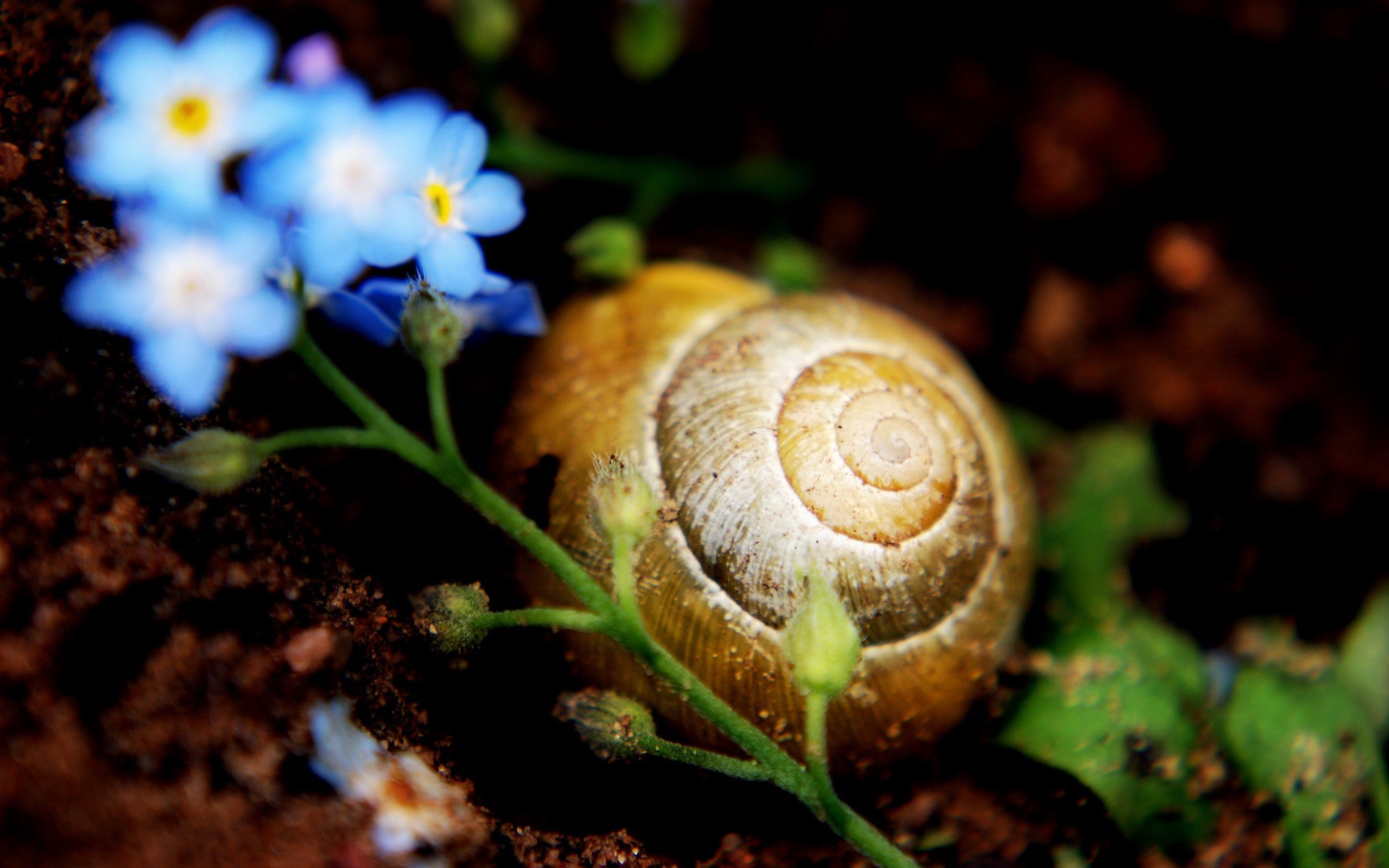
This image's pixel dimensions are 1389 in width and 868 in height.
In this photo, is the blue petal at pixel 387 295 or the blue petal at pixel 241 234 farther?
the blue petal at pixel 387 295

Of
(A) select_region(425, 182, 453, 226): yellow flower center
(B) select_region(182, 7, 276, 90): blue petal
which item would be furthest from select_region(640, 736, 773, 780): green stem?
(B) select_region(182, 7, 276, 90): blue petal

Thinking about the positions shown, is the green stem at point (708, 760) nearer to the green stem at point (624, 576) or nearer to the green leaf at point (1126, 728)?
the green stem at point (624, 576)

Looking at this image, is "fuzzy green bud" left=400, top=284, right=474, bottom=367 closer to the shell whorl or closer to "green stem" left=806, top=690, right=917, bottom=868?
the shell whorl

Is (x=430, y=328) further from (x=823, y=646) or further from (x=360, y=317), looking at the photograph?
(x=823, y=646)

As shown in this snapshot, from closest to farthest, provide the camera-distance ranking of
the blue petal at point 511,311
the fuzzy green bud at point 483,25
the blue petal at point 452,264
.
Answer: the blue petal at point 452,264 < the blue petal at point 511,311 < the fuzzy green bud at point 483,25

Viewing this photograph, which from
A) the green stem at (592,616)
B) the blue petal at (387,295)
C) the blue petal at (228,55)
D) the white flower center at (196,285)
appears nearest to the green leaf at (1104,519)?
the green stem at (592,616)
